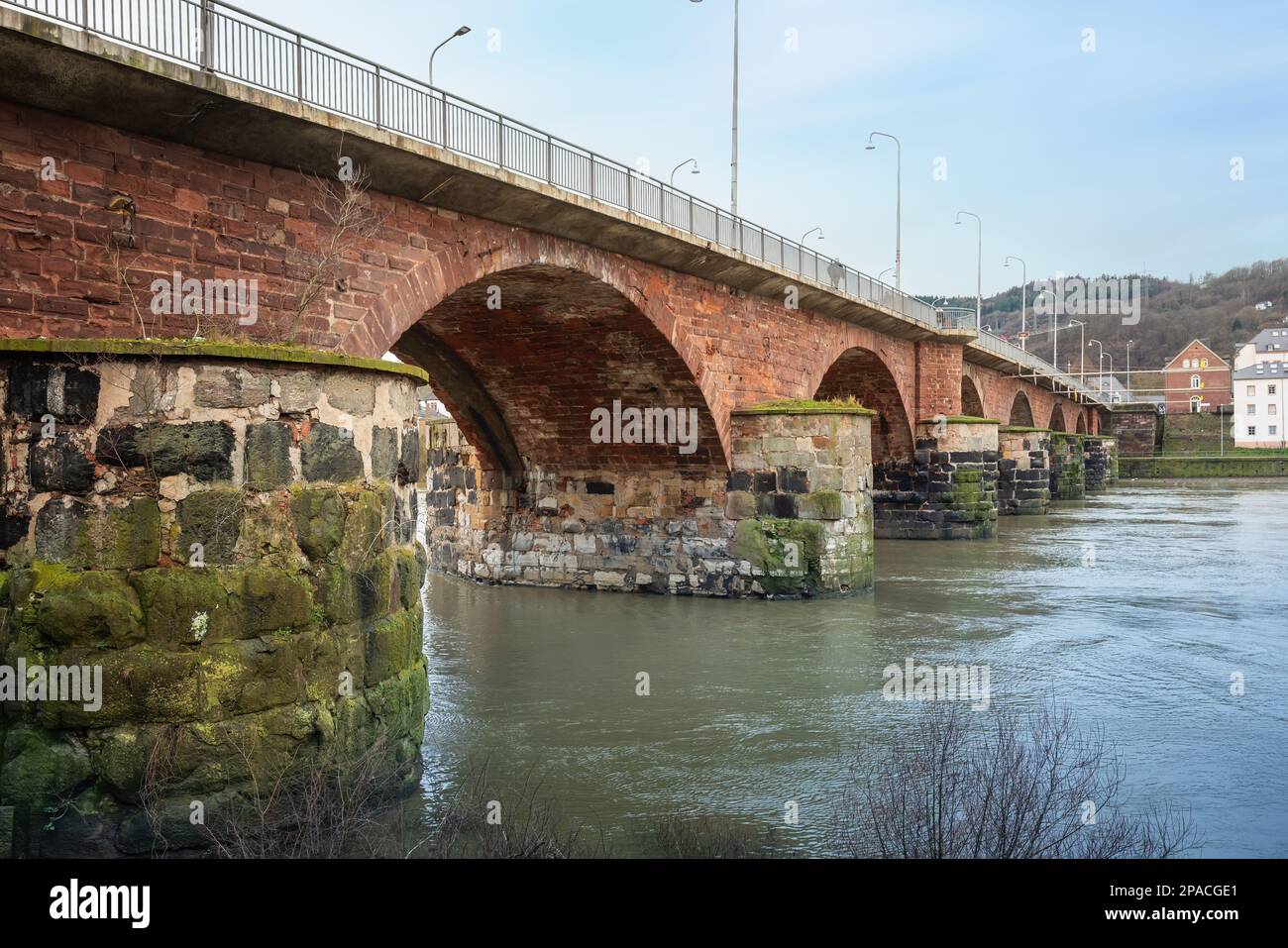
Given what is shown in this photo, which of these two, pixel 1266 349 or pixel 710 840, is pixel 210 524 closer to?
pixel 710 840

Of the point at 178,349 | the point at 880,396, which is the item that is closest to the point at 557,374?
the point at 178,349

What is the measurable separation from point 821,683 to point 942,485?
59.7 ft

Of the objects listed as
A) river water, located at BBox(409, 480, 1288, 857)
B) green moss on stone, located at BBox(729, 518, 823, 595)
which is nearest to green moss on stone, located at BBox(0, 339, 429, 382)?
river water, located at BBox(409, 480, 1288, 857)

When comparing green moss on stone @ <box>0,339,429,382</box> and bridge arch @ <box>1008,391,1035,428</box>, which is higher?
bridge arch @ <box>1008,391,1035,428</box>

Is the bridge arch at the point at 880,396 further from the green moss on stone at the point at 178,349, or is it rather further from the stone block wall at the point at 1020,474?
the green moss on stone at the point at 178,349

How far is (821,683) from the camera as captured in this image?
36.2 feet

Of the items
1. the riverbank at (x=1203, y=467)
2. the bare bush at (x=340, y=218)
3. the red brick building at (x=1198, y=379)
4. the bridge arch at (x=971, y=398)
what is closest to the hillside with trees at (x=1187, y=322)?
the red brick building at (x=1198, y=379)

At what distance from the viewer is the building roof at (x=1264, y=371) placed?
267 feet

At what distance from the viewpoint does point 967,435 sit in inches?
1109

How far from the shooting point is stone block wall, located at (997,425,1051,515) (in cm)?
3594

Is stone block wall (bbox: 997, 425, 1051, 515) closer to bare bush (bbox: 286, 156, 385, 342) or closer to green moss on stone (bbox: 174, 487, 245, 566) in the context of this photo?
bare bush (bbox: 286, 156, 385, 342)

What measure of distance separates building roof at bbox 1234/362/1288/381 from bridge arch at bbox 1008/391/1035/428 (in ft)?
133

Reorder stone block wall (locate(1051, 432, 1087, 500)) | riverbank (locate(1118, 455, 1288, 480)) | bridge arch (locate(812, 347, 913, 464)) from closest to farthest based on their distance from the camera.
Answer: bridge arch (locate(812, 347, 913, 464)) < stone block wall (locate(1051, 432, 1087, 500)) < riverbank (locate(1118, 455, 1288, 480))
